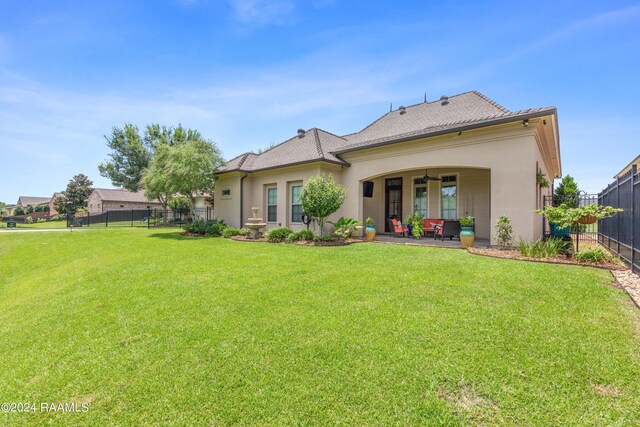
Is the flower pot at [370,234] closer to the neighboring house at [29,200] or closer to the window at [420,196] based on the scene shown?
the window at [420,196]

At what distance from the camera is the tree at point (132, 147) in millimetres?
27422

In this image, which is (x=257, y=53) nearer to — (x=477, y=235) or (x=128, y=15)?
(x=128, y=15)

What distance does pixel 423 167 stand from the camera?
1037cm

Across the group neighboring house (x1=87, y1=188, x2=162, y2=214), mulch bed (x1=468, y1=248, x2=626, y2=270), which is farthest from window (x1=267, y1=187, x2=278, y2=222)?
neighboring house (x1=87, y1=188, x2=162, y2=214)

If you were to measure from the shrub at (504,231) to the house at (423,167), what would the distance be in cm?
21

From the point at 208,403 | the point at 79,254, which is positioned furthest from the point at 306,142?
the point at 208,403

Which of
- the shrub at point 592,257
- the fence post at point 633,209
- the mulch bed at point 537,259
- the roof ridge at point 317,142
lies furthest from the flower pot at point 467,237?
the roof ridge at point 317,142

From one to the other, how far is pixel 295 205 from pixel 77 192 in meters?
51.9

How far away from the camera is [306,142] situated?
1462 cm

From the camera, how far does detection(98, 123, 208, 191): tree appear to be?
90.0 feet

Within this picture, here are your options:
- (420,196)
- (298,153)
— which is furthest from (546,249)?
(298,153)

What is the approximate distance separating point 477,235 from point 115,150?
31.7m

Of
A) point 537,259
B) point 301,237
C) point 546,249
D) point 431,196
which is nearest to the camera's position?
point 537,259

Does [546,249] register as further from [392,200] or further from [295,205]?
[295,205]
